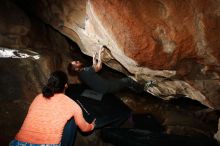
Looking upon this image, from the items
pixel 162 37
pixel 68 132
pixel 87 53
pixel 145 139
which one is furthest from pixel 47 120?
pixel 87 53

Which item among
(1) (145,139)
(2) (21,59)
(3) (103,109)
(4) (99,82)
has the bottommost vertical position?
(1) (145,139)

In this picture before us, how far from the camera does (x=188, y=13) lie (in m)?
4.08

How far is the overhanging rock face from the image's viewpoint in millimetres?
4051

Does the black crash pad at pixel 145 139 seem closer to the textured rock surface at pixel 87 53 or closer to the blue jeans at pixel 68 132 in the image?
the textured rock surface at pixel 87 53

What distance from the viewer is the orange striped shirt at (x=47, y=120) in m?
3.77

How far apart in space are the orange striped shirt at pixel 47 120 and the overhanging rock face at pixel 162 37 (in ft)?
3.79

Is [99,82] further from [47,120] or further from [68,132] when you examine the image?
[47,120]

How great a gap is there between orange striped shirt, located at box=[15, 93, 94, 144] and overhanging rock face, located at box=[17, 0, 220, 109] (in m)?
1.16

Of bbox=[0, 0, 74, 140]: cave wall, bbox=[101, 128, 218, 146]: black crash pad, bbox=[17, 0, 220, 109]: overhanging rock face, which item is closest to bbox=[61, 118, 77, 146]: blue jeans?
bbox=[101, 128, 218, 146]: black crash pad

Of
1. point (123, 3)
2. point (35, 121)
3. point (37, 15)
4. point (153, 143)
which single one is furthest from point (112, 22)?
point (37, 15)

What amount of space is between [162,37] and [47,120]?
1.93 metres

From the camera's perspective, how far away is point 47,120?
378 cm

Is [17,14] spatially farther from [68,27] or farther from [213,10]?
[213,10]

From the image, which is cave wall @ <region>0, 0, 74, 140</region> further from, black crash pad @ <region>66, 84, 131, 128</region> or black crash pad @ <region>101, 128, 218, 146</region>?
black crash pad @ <region>101, 128, 218, 146</region>
